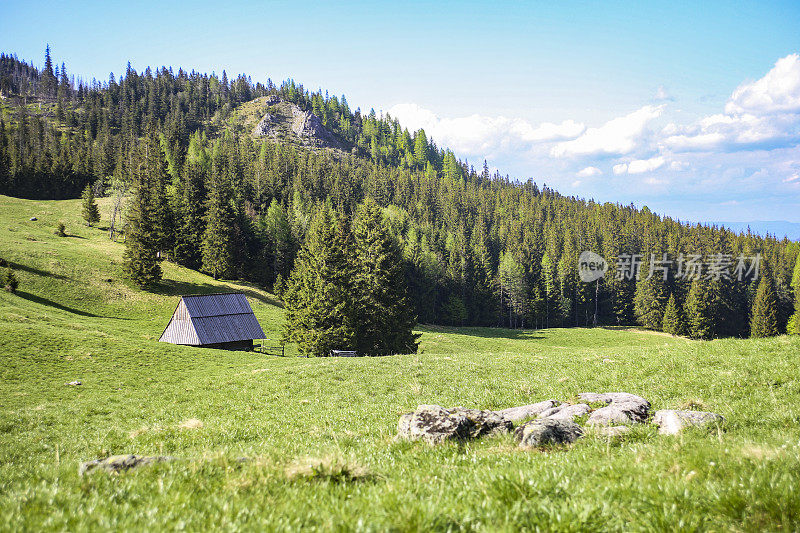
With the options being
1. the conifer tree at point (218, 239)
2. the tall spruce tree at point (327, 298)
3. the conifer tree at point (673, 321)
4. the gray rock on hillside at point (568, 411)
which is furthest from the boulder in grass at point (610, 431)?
the conifer tree at point (673, 321)

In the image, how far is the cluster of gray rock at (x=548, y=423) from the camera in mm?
8555

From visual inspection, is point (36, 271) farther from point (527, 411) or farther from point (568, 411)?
point (568, 411)

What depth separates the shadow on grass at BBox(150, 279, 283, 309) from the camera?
72188 millimetres

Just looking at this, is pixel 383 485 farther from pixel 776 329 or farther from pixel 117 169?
pixel 117 169

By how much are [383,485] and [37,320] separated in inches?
2055

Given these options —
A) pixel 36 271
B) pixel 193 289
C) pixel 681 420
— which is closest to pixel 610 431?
pixel 681 420

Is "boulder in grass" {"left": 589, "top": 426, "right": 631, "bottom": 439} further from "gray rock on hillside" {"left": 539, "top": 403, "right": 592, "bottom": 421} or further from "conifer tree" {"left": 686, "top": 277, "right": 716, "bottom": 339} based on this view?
"conifer tree" {"left": 686, "top": 277, "right": 716, "bottom": 339}

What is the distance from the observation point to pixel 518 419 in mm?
11281

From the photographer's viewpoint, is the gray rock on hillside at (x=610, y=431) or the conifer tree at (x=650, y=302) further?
the conifer tree at (x=650, y=302)

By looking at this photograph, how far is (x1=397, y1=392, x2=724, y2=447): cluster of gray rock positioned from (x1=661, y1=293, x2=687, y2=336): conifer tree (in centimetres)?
12453

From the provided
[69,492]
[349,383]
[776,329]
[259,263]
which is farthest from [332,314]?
[776,329]

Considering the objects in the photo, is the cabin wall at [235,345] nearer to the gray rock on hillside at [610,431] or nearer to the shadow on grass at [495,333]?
the shadow on grass at [495,333]

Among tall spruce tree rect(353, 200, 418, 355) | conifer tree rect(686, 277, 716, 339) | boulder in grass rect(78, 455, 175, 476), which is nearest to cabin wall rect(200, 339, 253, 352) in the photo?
tall spruce tree rect(353, 200, 418, 355)

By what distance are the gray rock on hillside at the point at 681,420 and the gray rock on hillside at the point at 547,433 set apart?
175 centimetres
